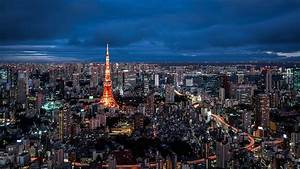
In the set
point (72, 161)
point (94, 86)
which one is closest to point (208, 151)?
point (72, 161)

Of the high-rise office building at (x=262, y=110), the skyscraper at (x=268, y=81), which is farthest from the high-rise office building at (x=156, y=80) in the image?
the high-rise office building at (x=262, y=110)

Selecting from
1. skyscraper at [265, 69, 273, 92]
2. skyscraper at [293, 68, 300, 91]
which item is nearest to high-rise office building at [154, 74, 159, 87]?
skyscraper at [265, 69, 273, 92]

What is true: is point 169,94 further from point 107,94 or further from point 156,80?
point 156,80

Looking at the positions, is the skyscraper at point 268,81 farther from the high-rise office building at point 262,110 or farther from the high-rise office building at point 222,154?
the high-rise office building at point 222,154

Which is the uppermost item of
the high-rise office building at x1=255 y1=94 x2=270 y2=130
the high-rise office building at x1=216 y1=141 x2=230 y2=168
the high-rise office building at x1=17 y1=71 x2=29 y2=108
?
the high-rise office building at x1=17 y1=71 x2=29 y2=108

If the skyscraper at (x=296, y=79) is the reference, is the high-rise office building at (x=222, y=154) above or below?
below

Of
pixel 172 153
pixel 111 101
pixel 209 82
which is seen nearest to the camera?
pixel 172 153

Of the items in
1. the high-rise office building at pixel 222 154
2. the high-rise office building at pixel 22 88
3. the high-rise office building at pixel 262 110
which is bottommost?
the high-rise office building at pixel 222 154

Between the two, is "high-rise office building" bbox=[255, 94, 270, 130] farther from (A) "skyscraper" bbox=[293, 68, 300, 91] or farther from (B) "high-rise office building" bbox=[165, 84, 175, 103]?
(B) "high-rise office building" bbox=[165, 84, 175, 103]

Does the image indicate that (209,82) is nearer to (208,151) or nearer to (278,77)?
(278,77)

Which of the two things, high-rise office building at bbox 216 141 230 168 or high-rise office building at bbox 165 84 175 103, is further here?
high-rise office building at bbox 165 84 175 103

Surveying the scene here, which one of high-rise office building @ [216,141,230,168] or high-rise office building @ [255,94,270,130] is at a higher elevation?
high-rise office building @ [255,94,270,130]
